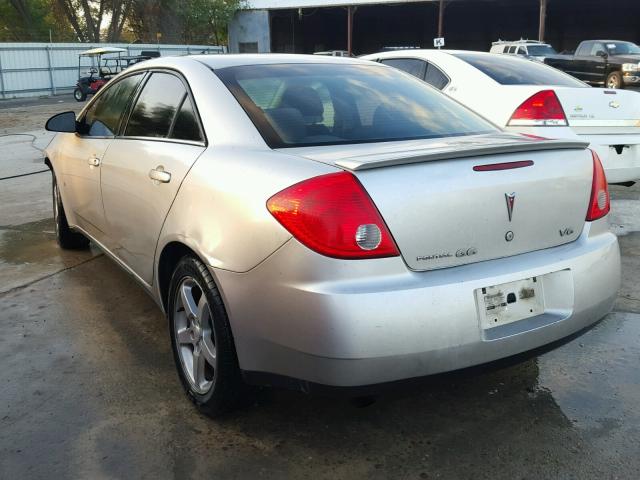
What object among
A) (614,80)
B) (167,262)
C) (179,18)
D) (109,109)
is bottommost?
(167,262)

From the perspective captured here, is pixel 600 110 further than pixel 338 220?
Yes

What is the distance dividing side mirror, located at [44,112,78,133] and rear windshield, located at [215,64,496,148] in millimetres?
1695

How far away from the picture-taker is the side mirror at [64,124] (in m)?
4.31

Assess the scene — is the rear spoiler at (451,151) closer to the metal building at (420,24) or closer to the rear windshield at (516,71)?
the rear windshield at (516,71)

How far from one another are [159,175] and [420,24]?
48729 mm

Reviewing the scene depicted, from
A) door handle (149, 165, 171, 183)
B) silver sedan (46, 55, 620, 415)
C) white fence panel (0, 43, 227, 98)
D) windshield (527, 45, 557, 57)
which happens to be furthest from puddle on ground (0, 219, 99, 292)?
white fence panel (0, 43, 227, 98)

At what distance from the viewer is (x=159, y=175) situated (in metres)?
3.03

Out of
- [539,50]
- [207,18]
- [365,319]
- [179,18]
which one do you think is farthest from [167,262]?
[179,18]

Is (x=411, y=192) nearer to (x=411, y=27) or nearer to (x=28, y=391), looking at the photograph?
(x=28, y=391)

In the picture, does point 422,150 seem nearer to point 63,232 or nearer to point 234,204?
point 234,204

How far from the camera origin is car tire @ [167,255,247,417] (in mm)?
2502

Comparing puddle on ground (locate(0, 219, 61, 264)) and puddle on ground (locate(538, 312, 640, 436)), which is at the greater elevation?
puddle on ground (locate(0, 219, 61, 264))

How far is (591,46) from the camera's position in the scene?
22766 mm

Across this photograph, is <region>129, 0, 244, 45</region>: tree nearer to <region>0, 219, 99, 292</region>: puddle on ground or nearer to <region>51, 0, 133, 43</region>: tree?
<region>51, 0, 133, 43</region>: tree
